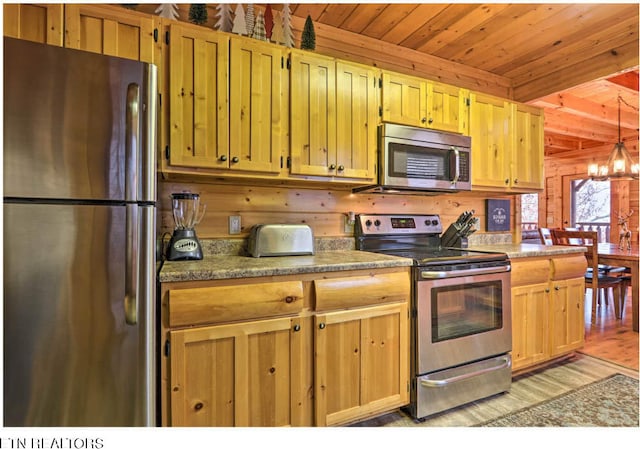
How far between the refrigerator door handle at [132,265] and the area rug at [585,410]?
1824mm

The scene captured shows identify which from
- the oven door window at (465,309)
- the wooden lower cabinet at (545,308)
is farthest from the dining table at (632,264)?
the oven door window at (465,309)

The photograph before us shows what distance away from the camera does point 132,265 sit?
1.18 m

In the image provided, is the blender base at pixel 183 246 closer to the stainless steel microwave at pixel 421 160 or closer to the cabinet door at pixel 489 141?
the stainless steel microwave at pixel 421 160

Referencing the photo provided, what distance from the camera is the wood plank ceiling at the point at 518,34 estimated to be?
2.21 m

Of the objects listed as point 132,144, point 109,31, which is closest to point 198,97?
point 109,31

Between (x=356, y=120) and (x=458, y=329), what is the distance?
56.2 inches

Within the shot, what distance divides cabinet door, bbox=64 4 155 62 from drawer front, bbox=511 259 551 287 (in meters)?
2.51

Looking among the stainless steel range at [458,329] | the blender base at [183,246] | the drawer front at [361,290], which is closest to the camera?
the drawer front at [361,290]

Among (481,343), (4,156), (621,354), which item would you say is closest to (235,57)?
(4,156)

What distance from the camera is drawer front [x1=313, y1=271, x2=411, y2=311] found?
1.60 m

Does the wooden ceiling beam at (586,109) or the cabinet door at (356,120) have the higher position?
the wooden ceiling beam at (586,109)

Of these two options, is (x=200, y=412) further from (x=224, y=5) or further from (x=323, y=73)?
(x=224, y=5)

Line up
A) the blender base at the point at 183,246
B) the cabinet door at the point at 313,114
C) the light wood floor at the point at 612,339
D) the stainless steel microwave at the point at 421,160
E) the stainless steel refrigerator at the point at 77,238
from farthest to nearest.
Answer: the light wood floor at the point at 612,339, the stainless steel microwave at the point at 421,160, the cabinet door at the point at 313,114, the blender base at the point at 183,246, the stainless steel refrigerator at the point at 77,238

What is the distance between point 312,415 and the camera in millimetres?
1593
